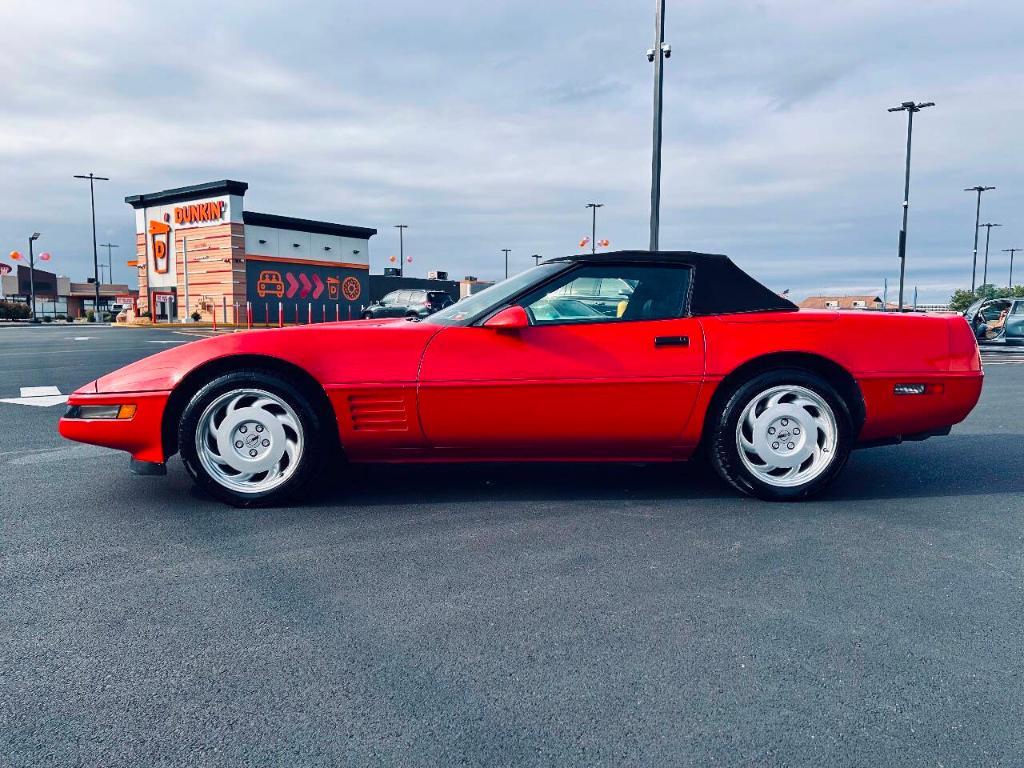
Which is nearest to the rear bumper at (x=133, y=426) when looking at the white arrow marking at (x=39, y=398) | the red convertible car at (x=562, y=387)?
the red convertible car at (x=562, y=387)

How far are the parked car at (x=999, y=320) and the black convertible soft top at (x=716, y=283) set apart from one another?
18661 mm

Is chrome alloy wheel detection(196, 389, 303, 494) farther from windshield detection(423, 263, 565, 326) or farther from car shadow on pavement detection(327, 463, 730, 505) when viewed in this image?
windshield detection(423, 263, 565, 326)

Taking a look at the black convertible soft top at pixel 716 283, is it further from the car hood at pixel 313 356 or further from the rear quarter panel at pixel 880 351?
the car hood at pixel 313 356

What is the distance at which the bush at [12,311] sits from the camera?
45688 mm

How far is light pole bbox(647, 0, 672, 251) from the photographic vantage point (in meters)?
13.6

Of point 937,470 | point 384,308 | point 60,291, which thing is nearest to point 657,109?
point 937,470

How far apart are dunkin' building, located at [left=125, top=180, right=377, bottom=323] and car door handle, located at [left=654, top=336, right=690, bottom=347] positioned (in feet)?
125

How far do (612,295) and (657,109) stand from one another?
10.7 meters

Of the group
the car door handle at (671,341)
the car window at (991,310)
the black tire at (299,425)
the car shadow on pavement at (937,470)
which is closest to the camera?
the black tire at (299,425)

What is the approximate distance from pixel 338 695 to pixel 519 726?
484mm

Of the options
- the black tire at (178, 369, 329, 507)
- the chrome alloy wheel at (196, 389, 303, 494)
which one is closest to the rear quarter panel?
the black tire at (178, 369, 329, 507)

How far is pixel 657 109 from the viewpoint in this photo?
1363 centimetres

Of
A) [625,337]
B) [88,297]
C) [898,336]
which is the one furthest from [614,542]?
[88,297]

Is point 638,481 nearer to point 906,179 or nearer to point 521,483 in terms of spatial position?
point 521,483
